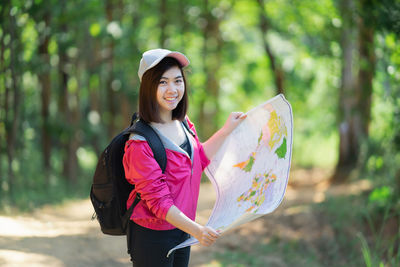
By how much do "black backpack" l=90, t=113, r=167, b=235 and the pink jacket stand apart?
0.16 ft

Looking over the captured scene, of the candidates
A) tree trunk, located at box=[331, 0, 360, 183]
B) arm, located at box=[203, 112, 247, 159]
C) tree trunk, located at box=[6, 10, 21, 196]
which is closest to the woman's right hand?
arm, located at box=[203, 112, 247, 159]

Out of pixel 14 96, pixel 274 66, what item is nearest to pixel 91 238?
pixel 14 96

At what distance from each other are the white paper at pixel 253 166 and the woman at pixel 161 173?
97 mm

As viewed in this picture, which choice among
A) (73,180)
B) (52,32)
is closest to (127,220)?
(52,32)

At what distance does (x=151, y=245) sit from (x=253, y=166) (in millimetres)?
664

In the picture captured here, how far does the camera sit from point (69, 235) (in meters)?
5.17

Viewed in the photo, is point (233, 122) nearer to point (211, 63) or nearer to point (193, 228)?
point (193, 228)

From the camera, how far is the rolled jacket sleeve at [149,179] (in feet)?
6.89

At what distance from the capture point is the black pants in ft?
7.28

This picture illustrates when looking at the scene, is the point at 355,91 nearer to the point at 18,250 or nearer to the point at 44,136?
the point at 44,136

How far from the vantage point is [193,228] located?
209cm

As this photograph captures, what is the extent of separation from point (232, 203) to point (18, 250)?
7.97 ft

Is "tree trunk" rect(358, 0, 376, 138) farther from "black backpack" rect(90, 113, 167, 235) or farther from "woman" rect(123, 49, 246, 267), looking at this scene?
"black backpack" rect(90, 113, 167, 235)

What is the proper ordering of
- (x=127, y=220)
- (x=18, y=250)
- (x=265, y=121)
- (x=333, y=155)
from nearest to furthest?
(x=127, y=220), (x=265, y=121), (x=18, y=250), (x=333, y=155)
